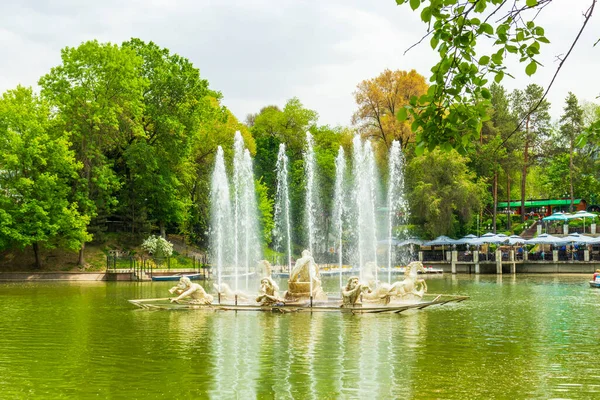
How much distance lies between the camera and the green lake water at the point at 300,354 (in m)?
11.4

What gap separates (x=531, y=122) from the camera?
77000 millimetres

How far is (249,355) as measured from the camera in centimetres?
1477

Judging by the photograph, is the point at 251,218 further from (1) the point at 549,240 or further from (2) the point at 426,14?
(2) the point at 426,14

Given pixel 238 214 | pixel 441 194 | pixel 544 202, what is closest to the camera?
pixel 238 214

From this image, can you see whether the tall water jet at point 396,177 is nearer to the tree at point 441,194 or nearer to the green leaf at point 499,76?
the tree at point 441,194

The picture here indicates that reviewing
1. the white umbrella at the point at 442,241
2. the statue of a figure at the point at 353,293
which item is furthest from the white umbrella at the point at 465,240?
the statue of a figure at the point at 353,293

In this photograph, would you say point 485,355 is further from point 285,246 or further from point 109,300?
point 285,246

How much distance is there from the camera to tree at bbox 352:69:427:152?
218 feet

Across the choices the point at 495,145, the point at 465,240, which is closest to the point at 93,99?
the point at 465,240

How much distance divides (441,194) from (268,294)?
40.2 meters

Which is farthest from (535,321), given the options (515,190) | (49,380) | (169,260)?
(515,190)

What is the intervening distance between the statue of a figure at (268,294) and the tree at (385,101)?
144 ft

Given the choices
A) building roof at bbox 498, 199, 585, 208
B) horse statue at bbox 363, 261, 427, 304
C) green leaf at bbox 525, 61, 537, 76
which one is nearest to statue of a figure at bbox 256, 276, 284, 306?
horse statue at bbox 363, 261, 427, 304

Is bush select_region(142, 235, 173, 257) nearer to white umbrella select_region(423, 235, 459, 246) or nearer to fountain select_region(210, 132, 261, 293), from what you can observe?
fountain select_region(210, 132, 261, 293)
